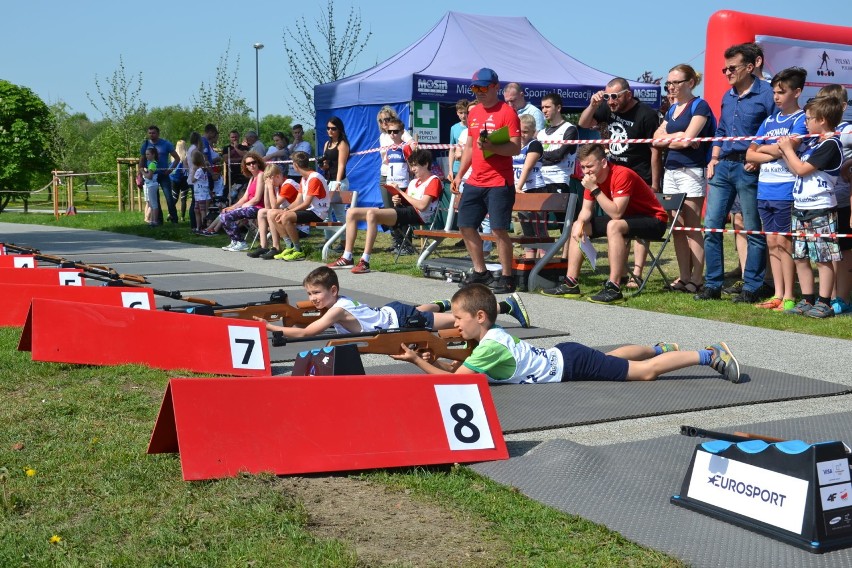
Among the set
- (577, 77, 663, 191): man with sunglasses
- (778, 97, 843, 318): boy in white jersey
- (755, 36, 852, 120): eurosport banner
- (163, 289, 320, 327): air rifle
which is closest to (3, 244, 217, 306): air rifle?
(163, 289, 320, 327): air rifle

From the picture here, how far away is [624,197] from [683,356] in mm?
3902

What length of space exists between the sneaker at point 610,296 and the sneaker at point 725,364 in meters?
3.66

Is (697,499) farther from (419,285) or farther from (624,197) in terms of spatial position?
(419,285)

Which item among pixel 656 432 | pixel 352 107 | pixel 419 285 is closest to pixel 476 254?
pixel 419 285

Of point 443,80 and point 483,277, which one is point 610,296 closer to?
point 483,277

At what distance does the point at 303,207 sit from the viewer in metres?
14.7

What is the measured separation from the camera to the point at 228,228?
16672 mm

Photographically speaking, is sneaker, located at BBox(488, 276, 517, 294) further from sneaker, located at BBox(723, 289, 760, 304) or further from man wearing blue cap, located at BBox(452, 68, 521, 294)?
sneaker, located at BBox(723, 289, 760, 304)

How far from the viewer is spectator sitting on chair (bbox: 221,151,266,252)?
16.2m

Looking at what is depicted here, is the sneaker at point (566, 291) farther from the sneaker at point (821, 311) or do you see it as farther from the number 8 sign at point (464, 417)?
the number 8 sign at point (464, 417)

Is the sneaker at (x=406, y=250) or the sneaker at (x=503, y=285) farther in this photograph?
the sneaker at (x=406, y=250)

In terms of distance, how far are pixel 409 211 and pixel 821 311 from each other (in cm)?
608

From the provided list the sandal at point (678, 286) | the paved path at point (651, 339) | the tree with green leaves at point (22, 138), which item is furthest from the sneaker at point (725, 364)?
the tree with green leaves at point (22, 138)

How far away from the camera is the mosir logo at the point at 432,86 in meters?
18.2
